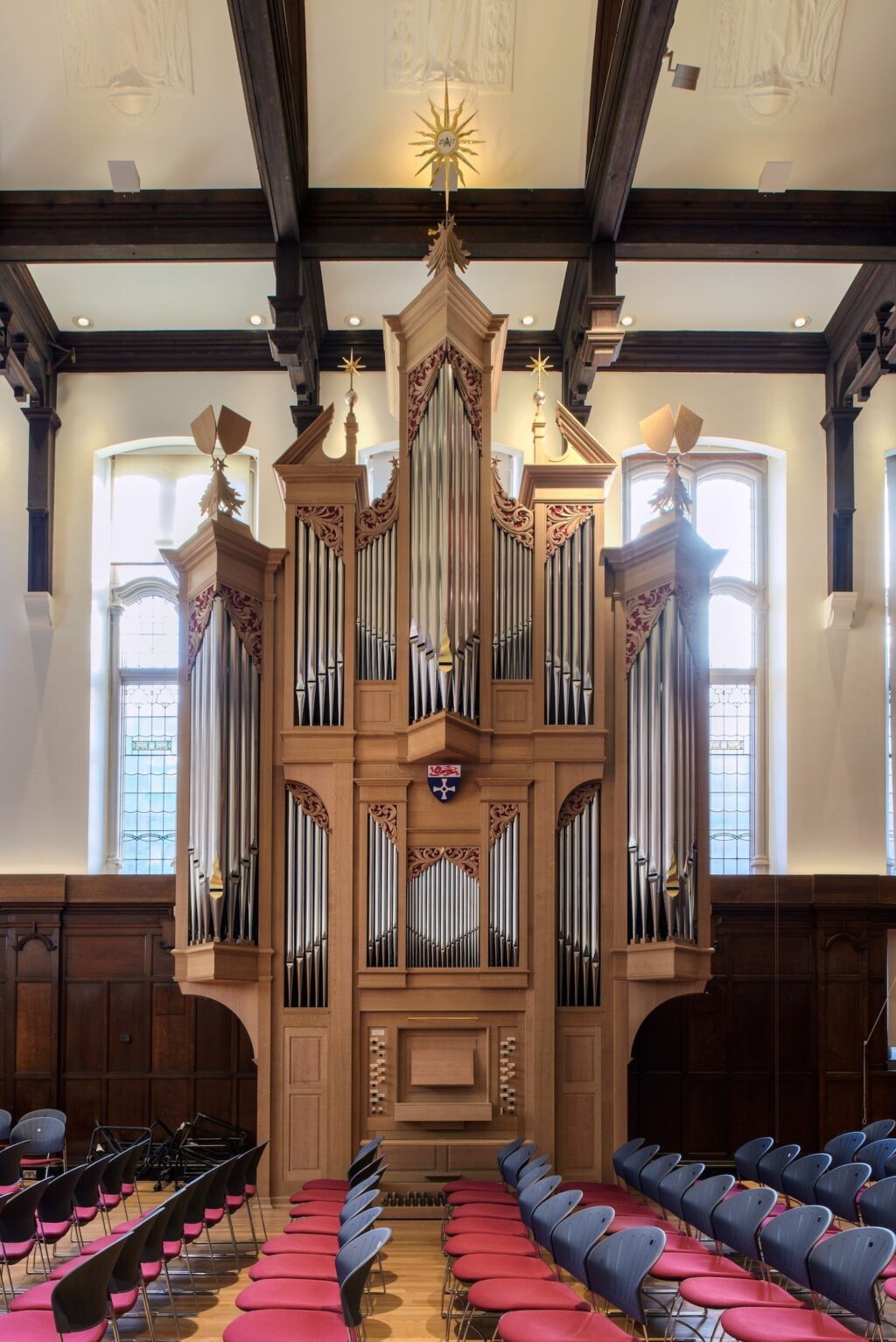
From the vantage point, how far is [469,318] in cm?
1117

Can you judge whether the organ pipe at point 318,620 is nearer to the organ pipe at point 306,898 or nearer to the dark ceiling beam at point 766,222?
the organ pipe at point 306,898

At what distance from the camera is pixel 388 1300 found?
27.1 ft

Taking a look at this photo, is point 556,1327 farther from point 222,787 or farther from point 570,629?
point 570,629

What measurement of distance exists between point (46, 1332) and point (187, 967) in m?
4.53

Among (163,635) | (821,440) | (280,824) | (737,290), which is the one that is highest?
(737,290)

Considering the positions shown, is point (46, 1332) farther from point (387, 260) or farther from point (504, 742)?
point (387, 260)

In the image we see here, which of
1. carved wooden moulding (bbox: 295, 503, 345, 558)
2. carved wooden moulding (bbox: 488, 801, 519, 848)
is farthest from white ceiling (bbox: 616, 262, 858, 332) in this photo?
carved wooden moulding (bbox: 488, 801, 519, 848)

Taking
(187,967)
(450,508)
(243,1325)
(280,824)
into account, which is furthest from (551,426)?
(243,1325)

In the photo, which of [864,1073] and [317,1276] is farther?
[864,1073]

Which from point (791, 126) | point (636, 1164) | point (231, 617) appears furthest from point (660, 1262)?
point (791, 126)

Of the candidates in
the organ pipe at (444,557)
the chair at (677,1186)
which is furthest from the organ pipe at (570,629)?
the chair at (677,1186)

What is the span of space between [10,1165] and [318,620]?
458cm

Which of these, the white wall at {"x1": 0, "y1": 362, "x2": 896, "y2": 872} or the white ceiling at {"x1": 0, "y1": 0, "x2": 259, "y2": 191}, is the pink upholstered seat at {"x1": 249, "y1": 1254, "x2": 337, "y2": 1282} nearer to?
the white wall at {"x1": 0, "y1": 362, "x2": 896, "y2": 872}

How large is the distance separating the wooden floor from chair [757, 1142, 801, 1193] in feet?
4.27
